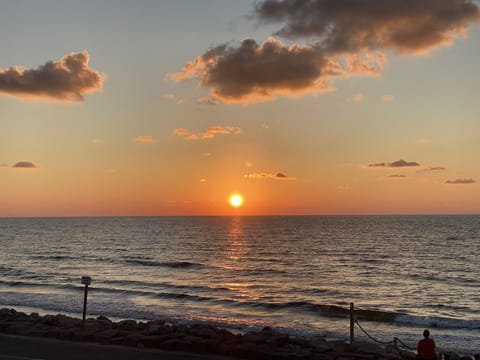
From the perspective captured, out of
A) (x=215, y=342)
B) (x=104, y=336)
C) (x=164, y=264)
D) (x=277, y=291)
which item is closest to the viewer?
(x=215, y=342)

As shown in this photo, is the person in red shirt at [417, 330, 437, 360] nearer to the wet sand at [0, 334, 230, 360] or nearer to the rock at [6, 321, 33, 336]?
the wet sand at [0, 334, 230, 360]

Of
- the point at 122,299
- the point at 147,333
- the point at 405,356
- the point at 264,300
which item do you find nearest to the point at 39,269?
the point at 122,299

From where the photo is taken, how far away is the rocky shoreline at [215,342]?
1337 centimetres

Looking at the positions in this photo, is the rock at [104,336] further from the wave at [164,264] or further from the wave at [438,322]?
the wave at [164,264]

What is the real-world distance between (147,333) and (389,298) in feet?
71.3

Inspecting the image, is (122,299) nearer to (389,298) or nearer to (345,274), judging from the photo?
(389,298)

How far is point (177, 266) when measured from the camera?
51750 millimetres

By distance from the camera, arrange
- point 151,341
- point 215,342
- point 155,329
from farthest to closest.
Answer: point 155,329 < point 151,341 < point 215,342

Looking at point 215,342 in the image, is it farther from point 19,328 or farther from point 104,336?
point 19,328

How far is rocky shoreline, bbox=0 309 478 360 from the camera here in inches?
526

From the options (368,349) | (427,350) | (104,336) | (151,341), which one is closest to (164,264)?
(104,336)

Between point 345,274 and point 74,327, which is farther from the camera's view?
point 345,274

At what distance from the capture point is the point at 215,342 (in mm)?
14156

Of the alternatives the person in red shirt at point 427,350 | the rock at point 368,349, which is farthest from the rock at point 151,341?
the person in red shirt at point 427,350
